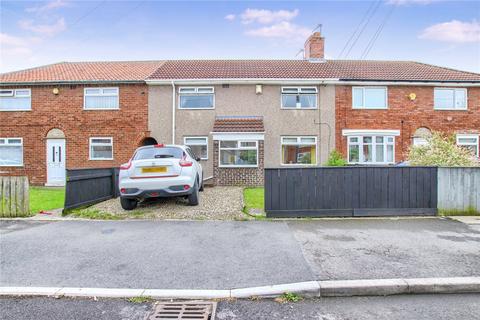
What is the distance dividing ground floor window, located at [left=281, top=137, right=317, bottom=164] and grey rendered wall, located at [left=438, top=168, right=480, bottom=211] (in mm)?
7459

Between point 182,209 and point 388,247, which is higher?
point 182,209

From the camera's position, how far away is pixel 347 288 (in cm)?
322

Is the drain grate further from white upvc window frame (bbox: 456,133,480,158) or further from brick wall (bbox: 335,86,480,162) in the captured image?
white upvc window frame (bbox: 456,133,480,158)

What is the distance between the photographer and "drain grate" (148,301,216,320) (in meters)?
2.76

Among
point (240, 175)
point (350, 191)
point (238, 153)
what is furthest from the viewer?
point (238, 153)

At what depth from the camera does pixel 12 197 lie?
6.86 meters

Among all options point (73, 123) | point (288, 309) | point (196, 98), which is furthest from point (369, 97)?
point (73, 123)

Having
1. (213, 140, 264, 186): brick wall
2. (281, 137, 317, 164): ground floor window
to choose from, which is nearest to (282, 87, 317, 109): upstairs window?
(281, 137, 317, 164): ground floor window

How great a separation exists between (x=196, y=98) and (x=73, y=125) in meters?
6.31

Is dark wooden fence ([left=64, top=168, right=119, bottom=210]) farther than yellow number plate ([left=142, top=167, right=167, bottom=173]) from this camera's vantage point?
Yes

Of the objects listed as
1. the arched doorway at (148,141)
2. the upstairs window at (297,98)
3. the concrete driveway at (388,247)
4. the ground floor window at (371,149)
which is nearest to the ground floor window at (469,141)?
the ground floor window at (371,149)

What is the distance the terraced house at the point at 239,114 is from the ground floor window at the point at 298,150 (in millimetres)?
50

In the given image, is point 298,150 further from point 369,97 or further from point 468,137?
point 468,137

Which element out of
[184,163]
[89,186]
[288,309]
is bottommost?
[288,309]
